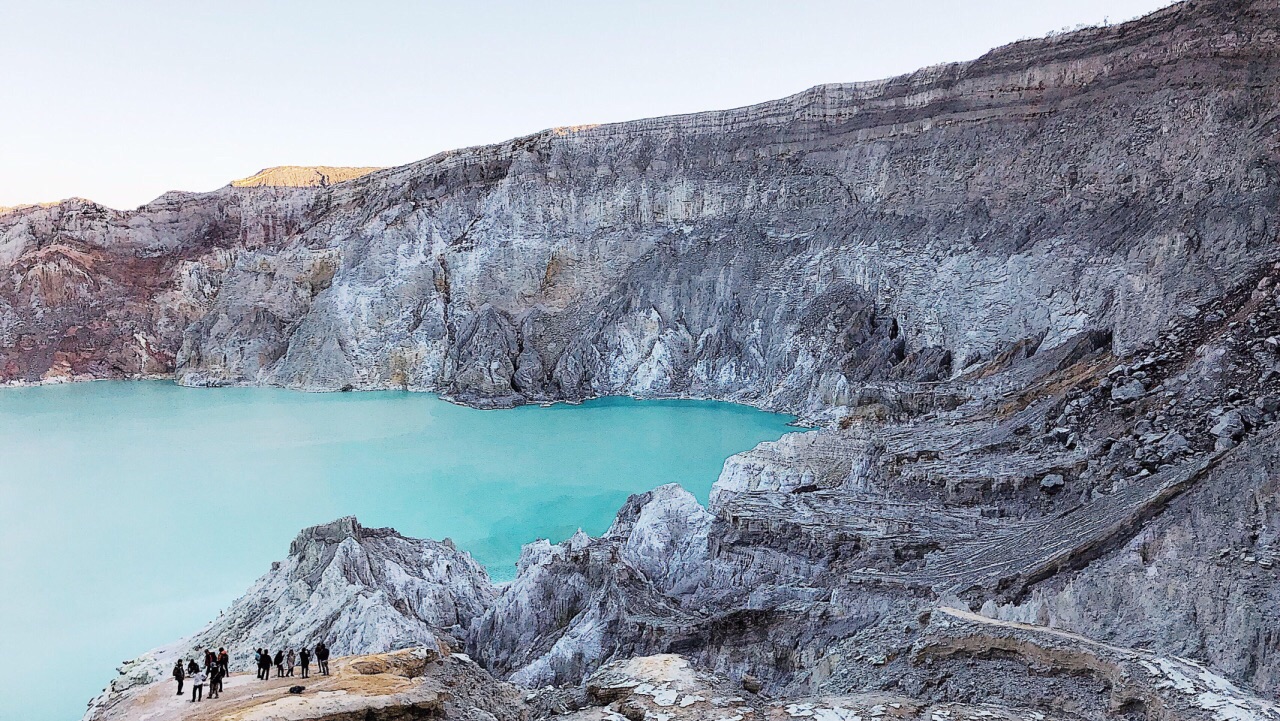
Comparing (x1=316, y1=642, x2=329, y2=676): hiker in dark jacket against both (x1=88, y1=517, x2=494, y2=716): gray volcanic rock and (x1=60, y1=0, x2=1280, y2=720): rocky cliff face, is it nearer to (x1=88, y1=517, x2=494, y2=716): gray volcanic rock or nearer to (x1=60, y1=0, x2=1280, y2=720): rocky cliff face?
(x1=60, y1=0, x2=1280, y2=720): rocky cliff face

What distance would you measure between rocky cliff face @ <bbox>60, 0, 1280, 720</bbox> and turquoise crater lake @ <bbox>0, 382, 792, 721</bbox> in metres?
2.38

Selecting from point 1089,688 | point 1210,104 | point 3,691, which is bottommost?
point 3,691

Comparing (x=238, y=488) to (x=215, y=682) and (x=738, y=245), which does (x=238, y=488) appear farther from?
(x=738, y=245)

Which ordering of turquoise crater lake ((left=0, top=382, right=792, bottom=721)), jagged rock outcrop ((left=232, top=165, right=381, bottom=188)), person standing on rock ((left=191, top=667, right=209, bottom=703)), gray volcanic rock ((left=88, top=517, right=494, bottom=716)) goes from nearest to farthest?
person standing on rock ((left=191, top=667, right=209, bottom=703)), gray volcanic rock ((left=88, top=517, right=494, bottom=716)), turquoise crater lake ((left=0, top=382, right=792, bottom=721)), jagged rock outcrop ((left=232, top=165, right=381, bottom=188))

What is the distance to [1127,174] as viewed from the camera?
20500 millimetres

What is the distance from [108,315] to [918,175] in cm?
4070

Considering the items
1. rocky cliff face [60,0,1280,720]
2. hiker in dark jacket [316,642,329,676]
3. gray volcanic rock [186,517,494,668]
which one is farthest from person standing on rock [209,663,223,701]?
rocky cliff face [60,0,1280,720]

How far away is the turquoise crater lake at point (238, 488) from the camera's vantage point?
39.6 feet

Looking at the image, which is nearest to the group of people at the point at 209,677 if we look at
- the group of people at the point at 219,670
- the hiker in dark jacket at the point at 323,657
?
the group of people at the point at 219,670

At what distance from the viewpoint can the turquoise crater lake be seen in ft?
39.6

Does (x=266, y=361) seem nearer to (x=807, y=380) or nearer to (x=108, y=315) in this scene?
(x=108, y=315)

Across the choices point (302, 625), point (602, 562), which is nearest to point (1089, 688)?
point (602, 562)

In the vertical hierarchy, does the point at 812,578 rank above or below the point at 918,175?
below

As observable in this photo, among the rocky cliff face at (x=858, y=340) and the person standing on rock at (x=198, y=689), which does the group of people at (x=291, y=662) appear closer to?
the person standing on rock at (x=198, y=689)
